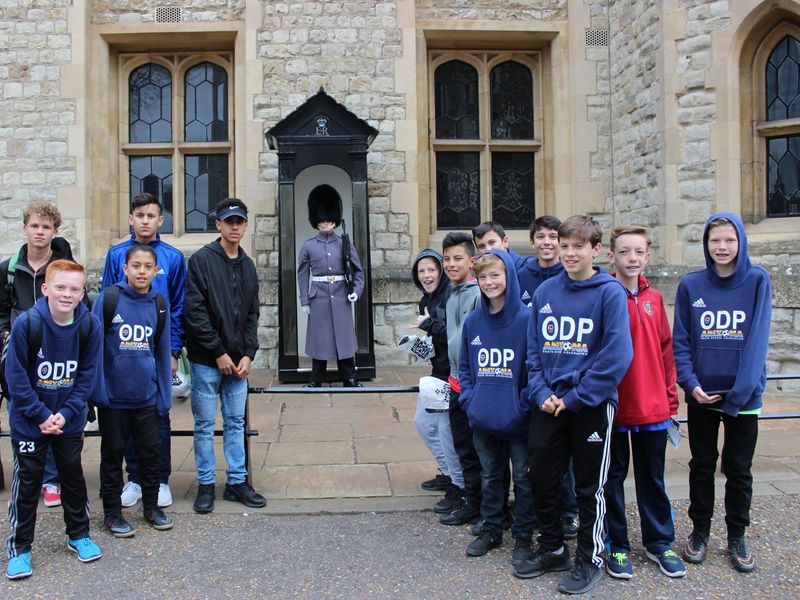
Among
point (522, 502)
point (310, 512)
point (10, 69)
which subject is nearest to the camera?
point (522, 502)

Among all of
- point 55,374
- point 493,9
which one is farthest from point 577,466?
point 493,9

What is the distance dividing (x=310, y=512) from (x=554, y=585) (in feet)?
4.84

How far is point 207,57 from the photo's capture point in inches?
360

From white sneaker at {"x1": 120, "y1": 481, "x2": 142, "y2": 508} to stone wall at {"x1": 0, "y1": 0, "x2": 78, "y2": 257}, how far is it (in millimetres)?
5289

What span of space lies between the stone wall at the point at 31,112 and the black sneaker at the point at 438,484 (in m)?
6.10

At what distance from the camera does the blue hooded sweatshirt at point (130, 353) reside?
366cm

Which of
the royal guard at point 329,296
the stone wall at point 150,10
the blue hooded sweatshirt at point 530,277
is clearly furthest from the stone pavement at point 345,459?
the stone wall at point 150,10

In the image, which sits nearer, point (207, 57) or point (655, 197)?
point (655, 197)

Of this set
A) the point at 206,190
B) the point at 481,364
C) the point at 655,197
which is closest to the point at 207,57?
the point at 206,190

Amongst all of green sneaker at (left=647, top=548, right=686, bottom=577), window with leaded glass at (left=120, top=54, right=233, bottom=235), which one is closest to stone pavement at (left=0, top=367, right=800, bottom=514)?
green sneaker at (left=647, top=548, right=686, bottom=577)

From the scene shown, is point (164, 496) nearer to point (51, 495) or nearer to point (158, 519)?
point (158, 519)

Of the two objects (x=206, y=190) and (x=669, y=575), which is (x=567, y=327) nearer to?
(x=669, y=575)

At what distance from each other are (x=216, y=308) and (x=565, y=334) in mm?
2010

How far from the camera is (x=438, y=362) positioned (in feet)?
13.4
